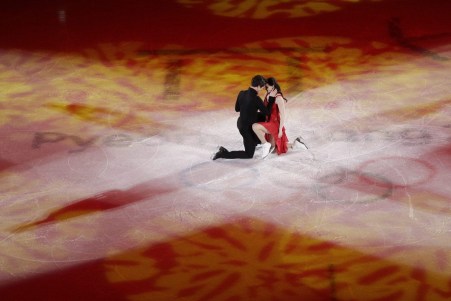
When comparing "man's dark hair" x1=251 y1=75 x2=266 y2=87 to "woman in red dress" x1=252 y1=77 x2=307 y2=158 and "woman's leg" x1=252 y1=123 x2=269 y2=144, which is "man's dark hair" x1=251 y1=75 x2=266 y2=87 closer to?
"woman in red dress" x1=252 y1=77 x2=307 y2=158

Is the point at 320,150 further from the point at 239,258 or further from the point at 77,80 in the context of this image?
the point at 77,80

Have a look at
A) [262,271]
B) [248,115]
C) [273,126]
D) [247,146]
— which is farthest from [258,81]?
[262,271]

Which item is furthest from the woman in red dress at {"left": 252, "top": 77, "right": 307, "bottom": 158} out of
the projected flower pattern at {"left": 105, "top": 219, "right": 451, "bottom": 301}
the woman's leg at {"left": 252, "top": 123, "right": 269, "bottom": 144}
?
the projected flower pattern at {"left": 105, "top": 219, "right": 451, "bottom": 301}

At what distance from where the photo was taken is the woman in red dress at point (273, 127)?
6340mm

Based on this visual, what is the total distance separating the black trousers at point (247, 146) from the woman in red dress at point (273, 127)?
0.04m

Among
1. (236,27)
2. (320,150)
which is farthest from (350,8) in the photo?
(320,150)

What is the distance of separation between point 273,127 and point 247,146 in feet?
0.85

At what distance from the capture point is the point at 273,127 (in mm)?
6477

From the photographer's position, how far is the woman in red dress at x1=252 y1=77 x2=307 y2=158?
634 cm

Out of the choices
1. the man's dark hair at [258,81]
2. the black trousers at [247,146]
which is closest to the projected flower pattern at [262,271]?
the black trousers at [247,146]

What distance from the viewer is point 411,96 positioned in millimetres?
7512

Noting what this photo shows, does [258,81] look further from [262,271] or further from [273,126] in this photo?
[262,271]

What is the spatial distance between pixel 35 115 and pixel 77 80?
2.71ft

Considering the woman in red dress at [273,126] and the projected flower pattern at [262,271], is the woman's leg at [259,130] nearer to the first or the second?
the woman in red dress at [273,126]
